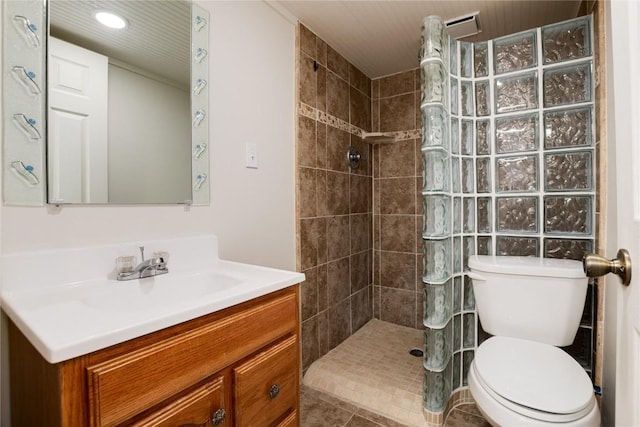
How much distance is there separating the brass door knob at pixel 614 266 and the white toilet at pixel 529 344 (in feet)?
2.16

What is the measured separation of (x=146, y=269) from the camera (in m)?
1.07

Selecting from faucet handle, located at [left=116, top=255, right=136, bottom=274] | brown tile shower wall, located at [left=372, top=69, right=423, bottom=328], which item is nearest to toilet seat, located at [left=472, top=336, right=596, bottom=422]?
brown tile shower wall, located at [left=372, top=69, right=423, bottom=328]

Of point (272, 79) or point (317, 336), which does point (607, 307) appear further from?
point (272, 79)

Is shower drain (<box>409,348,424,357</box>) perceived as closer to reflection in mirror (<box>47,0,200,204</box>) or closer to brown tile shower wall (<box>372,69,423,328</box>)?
brown tile shower wall (<box>372,69,423,328</box>)

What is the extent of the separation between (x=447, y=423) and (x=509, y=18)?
2279 mm

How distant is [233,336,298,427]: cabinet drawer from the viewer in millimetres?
868

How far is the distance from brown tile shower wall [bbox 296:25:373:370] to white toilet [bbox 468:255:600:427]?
36.5 inches

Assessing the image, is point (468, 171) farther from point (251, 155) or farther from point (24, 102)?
point (24, 102)

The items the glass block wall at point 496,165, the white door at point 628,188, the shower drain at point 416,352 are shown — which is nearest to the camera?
the white door at point 628,188

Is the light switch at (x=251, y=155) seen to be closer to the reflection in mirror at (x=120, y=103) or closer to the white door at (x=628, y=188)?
the reflection in mirror at (x=120, y=103)

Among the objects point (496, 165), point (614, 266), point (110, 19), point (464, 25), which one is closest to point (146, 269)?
point (110, 19)

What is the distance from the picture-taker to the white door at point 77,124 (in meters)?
0.94

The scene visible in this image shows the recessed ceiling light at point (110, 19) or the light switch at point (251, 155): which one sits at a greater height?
the recessed ceiling light at point (110, 19)

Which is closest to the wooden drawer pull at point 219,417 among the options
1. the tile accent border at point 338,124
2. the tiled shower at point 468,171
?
the tiled shower at point 468,171
